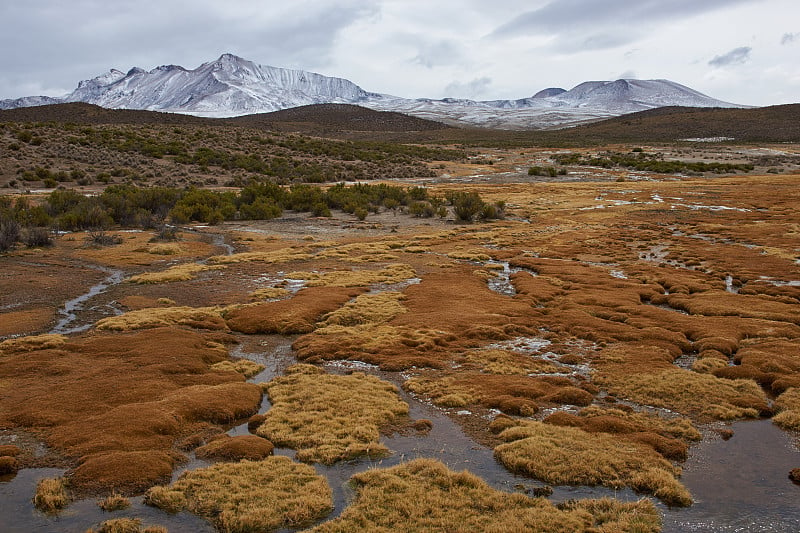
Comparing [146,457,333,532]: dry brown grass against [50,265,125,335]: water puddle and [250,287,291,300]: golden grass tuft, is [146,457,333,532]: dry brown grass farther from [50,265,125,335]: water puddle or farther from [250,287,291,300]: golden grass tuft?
[250,287,291,300]: golden grass tuft

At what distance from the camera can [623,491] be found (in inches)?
411

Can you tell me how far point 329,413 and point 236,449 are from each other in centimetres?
244

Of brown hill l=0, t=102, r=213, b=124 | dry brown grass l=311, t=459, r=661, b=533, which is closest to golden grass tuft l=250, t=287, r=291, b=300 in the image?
dry brown grass l=311, t=459, r=661, b=533

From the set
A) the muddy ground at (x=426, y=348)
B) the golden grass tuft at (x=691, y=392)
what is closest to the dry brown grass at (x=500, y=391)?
the muddy ground at (x=426, y=348)

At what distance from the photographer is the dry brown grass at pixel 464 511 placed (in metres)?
9.29

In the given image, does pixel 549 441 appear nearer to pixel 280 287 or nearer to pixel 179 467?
pixel 179 467

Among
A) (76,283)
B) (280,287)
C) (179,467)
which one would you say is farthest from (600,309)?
(76,283)

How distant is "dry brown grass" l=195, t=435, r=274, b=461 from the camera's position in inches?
462

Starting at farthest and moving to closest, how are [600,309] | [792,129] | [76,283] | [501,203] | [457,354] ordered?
[792,129] → [501,203] → [76,283] → [600,309] → [457,354]

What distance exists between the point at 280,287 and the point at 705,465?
19.1 m

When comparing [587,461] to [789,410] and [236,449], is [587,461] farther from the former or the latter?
[236,449]

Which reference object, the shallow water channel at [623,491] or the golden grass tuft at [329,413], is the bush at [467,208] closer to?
the golden grass tuft at [329,413]

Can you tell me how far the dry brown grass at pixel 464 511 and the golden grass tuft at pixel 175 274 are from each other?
19550 mm

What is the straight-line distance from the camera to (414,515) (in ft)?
31.7
